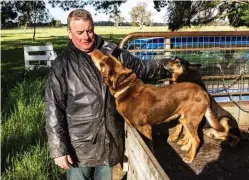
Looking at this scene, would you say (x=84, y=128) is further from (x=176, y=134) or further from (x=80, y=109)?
(x=176, y=134)

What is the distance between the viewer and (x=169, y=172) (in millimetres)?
5043

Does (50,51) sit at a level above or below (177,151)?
above

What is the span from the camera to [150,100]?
174 inches

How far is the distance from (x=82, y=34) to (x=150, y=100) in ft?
5.30

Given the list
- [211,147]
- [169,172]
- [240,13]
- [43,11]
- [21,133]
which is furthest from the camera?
[43,11]

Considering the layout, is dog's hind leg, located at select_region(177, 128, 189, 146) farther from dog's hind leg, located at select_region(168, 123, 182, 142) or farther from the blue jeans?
the blue jeans

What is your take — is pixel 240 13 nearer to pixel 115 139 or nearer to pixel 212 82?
pixel 212 82

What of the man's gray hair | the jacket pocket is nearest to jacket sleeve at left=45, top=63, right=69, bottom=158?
the jacket pocket

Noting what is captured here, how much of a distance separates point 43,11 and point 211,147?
1660 inches

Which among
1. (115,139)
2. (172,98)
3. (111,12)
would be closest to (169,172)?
(172,98)

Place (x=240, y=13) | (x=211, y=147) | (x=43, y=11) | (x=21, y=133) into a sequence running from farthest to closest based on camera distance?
1. (x=43, y=11)
2. (x=240, y=13)
3. (x=211, y=147)
4. (x=21, y=133)

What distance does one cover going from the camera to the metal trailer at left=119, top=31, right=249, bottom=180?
6102 mm

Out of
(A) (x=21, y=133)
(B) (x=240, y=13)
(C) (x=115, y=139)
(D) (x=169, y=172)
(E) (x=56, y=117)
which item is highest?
(B) (x=240, y=13)

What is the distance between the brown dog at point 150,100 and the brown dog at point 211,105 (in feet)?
1.09
